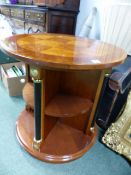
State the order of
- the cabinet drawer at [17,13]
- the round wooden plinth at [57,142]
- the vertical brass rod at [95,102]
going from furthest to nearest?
the cabinet drawer at [17,13] → the round wooden plinth at [57,142] → the vertical brass rod at [95,102]

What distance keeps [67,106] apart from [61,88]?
0.19m

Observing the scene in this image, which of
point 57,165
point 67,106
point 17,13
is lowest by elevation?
point 57,165

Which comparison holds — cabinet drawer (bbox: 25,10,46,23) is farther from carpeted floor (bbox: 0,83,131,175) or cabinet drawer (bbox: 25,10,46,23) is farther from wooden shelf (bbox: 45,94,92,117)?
carpeted floor (bbox: 0,83,131,175)

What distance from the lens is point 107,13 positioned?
155 cm

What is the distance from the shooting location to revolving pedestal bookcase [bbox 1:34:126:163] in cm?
69

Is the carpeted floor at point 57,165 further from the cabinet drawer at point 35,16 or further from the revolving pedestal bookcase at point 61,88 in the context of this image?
the cabinet drawer at point 35,16

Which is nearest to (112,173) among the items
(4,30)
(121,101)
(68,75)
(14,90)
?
(121,101)

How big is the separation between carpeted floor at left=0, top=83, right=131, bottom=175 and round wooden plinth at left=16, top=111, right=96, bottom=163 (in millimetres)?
43

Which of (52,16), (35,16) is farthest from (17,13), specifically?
(52,16)

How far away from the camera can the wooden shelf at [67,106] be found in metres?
0.91

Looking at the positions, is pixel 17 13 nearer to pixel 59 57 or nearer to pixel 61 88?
pixel 61 88

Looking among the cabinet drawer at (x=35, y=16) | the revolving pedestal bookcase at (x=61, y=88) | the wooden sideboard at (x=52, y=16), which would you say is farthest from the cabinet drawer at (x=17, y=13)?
the revolving pedestal bookcase at (x=61, y=88)

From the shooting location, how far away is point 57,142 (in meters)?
1.11

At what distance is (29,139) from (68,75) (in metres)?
0.54
